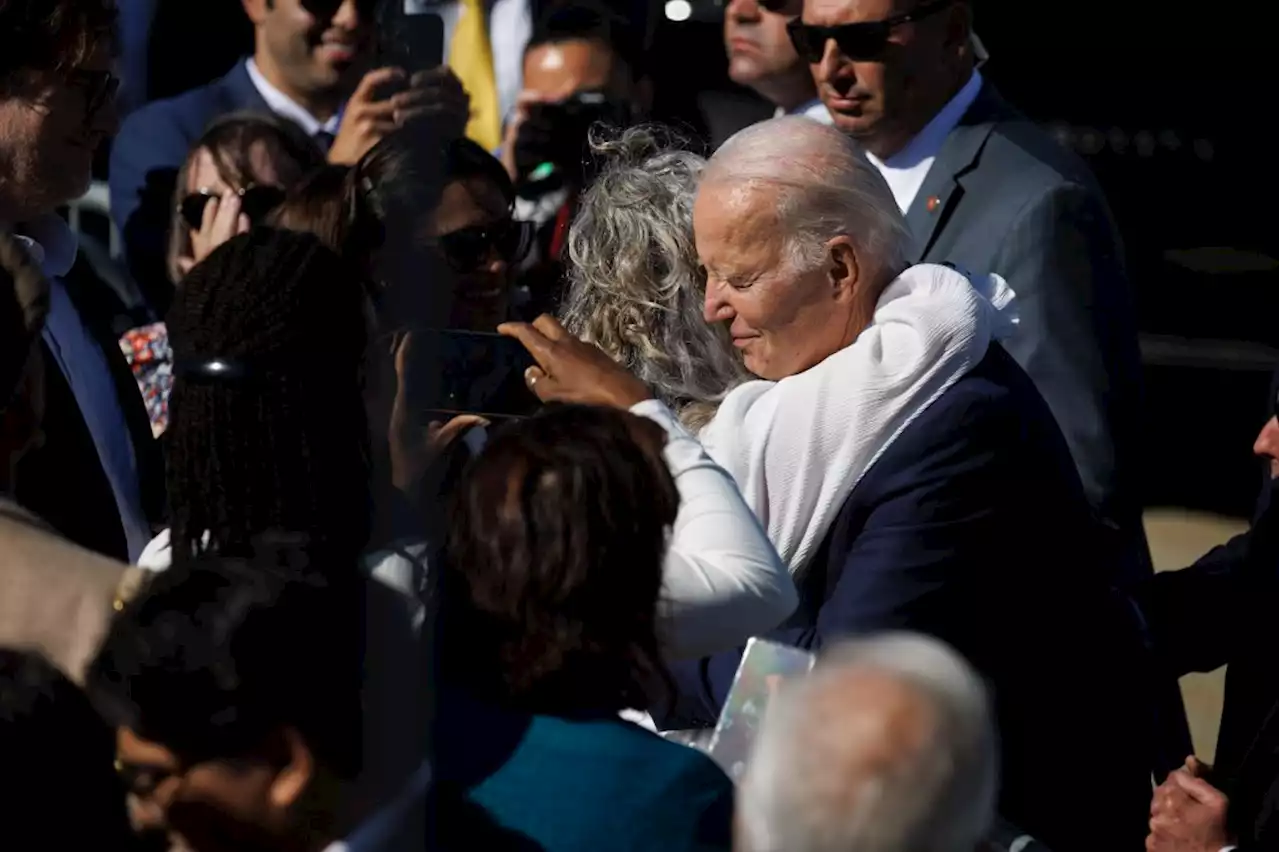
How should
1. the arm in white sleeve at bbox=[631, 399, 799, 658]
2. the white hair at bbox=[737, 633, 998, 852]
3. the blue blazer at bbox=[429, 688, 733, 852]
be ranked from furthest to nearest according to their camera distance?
the arm in white sleeve at bbox=[631, 399, 799, 658] < the blue blazer at bbox=[429, 688, 733, 852] < the white hair at bbox=[737, 633, 998, 852]

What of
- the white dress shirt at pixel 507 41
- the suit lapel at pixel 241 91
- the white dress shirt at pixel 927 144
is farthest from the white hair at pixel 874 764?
the white dress shirt at pixel 507 41

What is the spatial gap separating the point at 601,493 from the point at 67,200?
1.36m

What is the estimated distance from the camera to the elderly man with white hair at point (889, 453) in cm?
240

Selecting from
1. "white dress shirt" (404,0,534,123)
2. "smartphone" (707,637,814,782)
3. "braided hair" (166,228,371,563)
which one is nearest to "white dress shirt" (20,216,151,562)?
"braided hair" (166,228,371,563)

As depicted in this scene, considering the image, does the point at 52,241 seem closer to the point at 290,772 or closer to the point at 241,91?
the point at 241,91

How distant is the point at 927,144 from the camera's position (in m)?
3.61

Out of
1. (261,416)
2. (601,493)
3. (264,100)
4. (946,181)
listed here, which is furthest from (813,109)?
(601,493)

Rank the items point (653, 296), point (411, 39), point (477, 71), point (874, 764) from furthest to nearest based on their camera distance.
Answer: point (477, 71), point (411, 39), point (653, 296), point (874, 764)

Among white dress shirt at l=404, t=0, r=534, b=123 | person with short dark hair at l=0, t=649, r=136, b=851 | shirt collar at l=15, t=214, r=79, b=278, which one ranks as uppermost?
person with short dark hair at l=0, t=649, r=136, b=851

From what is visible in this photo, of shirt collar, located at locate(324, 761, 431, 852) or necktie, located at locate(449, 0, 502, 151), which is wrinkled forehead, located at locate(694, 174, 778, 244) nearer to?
shirt collar, located at locate(324, 761, 431, 852)

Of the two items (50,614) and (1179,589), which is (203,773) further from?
(1179,589)

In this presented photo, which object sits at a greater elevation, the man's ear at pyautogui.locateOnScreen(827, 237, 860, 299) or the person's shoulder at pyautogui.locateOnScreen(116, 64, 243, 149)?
the man's ear at pyautogui.locateOnScreen(827, 237, 860, 299)

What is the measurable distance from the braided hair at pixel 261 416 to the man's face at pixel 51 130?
64 cm

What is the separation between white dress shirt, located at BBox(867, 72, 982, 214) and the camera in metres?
3.59
